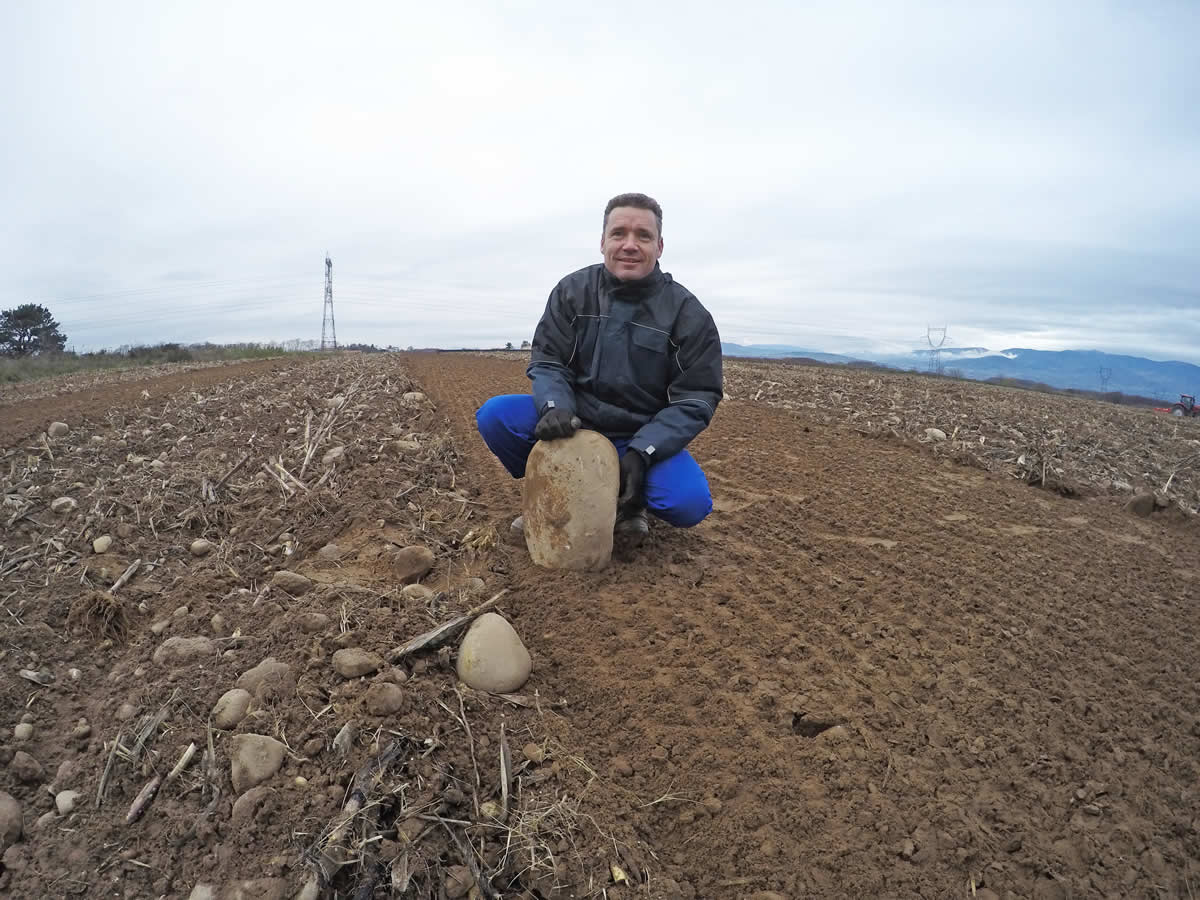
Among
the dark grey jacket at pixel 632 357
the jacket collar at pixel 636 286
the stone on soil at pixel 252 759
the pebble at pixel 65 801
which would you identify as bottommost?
the pebble at pixel 65 801

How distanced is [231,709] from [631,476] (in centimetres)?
197

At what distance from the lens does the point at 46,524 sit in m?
3.96

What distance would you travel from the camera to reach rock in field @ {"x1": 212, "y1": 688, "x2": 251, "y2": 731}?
6.95ft

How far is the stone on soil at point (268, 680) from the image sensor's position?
219 cm

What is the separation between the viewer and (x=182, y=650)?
8.07 feet

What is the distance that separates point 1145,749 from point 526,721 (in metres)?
2.10

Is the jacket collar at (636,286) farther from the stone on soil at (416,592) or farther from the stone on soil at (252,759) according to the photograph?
the stone on soil at (252,759)

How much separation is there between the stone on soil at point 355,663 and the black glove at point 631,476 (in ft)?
5.01

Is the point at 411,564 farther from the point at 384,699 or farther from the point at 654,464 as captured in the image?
the point at 654,464

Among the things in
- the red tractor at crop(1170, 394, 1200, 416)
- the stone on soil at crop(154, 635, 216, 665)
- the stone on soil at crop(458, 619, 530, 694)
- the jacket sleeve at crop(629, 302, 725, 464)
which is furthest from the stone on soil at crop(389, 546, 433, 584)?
the red tractor at crop(1170, 394, 1200, 416)

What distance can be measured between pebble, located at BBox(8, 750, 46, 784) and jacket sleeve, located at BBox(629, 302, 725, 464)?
2510 millimetres

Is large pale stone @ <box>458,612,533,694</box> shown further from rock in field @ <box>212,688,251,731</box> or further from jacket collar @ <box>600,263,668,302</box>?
jacket collar @ <box>600,263,668,302</box>

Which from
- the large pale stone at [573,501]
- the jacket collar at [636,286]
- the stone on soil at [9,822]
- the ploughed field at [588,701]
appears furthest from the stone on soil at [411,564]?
the jacket collar at [636,286]

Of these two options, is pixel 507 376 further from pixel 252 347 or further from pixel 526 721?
pixel 252 347
